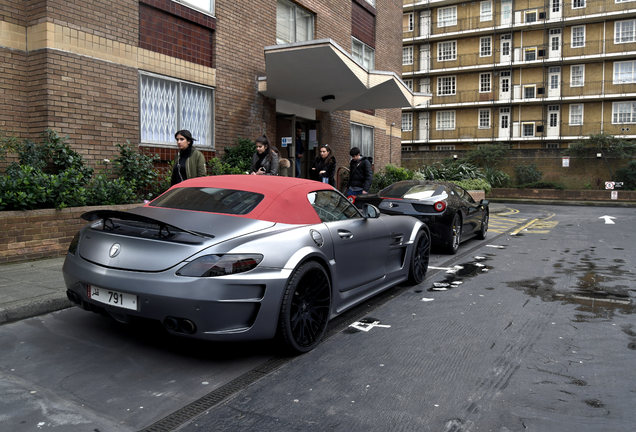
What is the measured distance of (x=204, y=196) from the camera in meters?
4.47

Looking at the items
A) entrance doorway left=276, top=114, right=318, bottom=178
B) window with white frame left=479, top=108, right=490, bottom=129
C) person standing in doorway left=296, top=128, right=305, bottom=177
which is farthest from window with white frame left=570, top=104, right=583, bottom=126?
person standing in doorway left=296, top=128, right=305, bottom=177

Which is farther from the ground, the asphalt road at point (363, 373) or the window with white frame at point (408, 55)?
the window with white frame at point (408, 55)

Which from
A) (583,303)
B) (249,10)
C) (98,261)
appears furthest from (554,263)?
(249,10)

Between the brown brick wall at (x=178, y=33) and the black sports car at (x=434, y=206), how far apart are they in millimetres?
4947

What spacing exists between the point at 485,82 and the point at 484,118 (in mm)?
3398

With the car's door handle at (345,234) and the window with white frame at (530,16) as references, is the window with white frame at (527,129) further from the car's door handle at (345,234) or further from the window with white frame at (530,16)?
the car's door handle at (345,234)

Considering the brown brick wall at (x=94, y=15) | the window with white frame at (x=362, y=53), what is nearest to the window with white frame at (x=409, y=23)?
the window with white frame at (x=362, y=53)

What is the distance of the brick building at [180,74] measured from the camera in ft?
26.6

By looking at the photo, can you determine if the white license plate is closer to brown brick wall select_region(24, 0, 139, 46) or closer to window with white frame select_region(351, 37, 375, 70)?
brown brick wall select_region(24, 0, 139, 46)

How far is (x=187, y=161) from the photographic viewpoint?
7.11 metres

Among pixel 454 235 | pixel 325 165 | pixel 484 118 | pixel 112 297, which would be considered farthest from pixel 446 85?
pixel 112 297

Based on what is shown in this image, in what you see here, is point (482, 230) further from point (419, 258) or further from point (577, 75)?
point (577, 75)

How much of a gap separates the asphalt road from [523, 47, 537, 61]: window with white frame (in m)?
45.4

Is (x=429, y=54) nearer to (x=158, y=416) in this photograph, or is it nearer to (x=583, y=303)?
(x=583, y=303)
